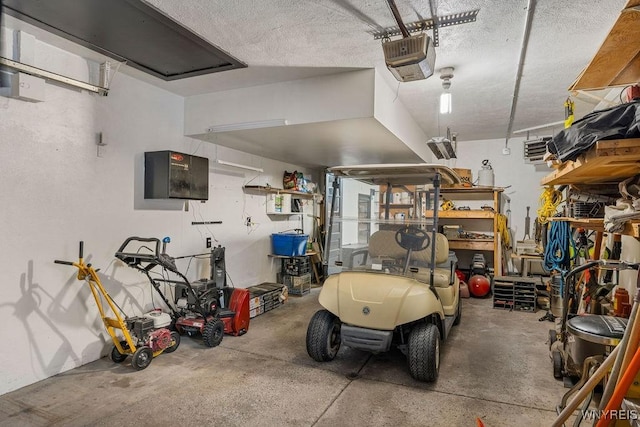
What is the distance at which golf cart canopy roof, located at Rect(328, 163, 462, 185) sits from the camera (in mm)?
3320

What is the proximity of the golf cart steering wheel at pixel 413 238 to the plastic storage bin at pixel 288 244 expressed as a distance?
2689 mm

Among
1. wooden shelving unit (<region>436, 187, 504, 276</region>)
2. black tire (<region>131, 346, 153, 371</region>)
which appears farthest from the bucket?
black tire (<region>131, 346, 153, 371</region>)

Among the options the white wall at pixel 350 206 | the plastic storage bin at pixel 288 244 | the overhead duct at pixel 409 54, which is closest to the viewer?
the overhead duct at pixel 409 54

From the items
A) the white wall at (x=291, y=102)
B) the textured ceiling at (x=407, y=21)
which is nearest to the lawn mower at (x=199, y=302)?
→ the white wall at (x=291, y=102)

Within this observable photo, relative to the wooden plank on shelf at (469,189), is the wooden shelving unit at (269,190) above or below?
below

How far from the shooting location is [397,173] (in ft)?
11.9

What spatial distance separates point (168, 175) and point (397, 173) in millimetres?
2410

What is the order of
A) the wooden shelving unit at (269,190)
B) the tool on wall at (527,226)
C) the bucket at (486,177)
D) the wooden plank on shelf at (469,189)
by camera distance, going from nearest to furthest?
the wooden shelving unit at (269,190) → the wooden plank on shelf at (469,189) → the bucket at (486,177) → the tool on wall at (527,226)

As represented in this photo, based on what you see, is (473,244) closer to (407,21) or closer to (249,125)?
(249,125)

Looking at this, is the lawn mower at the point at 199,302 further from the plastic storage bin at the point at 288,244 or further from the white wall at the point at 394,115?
the white wall at the point at 394,115

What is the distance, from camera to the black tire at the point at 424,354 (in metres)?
2.88

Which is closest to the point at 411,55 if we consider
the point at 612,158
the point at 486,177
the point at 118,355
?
the point at 612,158

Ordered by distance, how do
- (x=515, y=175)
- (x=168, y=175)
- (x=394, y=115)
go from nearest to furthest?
(x=168, y=175) < (x=394, y=115) < (x=515, y=175)

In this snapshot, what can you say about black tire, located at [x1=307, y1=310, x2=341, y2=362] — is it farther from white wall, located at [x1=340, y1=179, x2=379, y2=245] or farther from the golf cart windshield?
white wall, located at [x1=340, y1=179, x2=379, y2=245]
